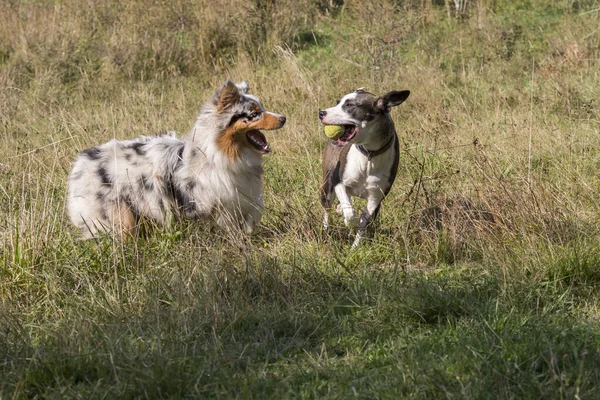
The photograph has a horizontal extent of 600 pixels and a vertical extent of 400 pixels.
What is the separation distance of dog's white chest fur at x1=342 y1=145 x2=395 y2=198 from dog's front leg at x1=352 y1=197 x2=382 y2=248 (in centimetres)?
7

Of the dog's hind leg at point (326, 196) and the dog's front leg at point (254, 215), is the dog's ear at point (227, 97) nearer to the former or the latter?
the dog's front leg at point (254, 215)

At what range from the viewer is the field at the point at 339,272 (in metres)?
3.57

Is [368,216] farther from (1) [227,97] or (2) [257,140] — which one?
(1) [227,97]

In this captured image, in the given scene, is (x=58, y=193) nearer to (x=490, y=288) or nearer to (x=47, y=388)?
(x=47, y=388)

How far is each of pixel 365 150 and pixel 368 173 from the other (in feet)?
0.59

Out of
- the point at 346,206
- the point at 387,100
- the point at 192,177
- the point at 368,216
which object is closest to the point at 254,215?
the point at 192,177

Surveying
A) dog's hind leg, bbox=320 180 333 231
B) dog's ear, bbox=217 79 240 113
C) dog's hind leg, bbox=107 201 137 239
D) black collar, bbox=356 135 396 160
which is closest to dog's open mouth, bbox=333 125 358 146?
black collar, bbox=356 135 396 160

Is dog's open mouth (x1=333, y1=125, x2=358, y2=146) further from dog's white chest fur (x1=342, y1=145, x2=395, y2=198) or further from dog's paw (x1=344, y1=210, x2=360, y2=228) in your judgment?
dog's paw (x1=344, y1=210, x2=360, y2=228)

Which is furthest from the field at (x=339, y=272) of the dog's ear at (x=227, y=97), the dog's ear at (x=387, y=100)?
the dog's ear at (x=227, y=97)

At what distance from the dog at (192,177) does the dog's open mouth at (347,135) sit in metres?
0.64

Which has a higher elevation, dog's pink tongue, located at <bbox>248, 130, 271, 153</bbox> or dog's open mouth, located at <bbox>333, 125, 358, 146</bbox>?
dog's pink tongue, located at <bbox>248, 130, 271, 153</bbox>

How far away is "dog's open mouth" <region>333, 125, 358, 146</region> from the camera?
6000mm

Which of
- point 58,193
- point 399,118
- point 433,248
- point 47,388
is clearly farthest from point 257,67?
point 47,388

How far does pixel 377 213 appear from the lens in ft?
20.0
